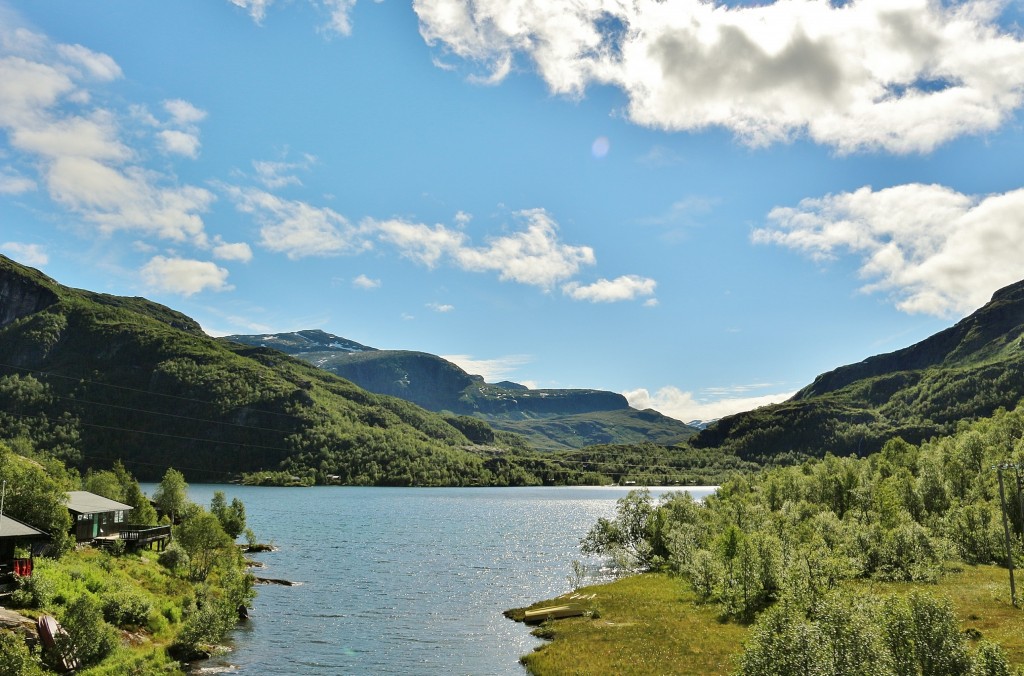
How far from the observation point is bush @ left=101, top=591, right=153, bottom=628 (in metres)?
50.8

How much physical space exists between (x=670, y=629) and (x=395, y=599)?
126 ft

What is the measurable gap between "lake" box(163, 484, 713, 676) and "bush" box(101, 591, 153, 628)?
7.02 m

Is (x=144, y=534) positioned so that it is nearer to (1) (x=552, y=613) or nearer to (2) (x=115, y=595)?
(2) (x=115, y=595)

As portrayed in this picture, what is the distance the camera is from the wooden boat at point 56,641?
40812 millimetres

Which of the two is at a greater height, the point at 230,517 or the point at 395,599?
the point at 230,517

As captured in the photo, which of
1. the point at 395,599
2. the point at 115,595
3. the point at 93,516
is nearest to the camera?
the point at 115,595

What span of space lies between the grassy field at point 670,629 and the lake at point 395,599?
14.8 ft

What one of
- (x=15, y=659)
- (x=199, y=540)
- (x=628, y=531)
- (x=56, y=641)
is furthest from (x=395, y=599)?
(x=15, y=659)

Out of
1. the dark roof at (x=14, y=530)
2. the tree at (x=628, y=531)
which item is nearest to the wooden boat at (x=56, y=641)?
the dark roof at (x=14, y=530)

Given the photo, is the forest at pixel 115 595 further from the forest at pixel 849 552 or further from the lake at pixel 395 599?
the forest at pixel 849 552

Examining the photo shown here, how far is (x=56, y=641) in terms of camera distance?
41.2m

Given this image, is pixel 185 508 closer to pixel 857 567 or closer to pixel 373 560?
pixel 373 560

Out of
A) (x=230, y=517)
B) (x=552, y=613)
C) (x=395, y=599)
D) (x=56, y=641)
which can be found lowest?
(x=395, y=599)

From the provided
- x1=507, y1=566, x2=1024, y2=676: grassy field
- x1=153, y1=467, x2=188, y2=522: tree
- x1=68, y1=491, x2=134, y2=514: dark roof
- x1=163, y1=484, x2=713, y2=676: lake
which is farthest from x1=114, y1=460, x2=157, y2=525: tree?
x1=507, y1=566, x2=1024, y2=676: grassy field
